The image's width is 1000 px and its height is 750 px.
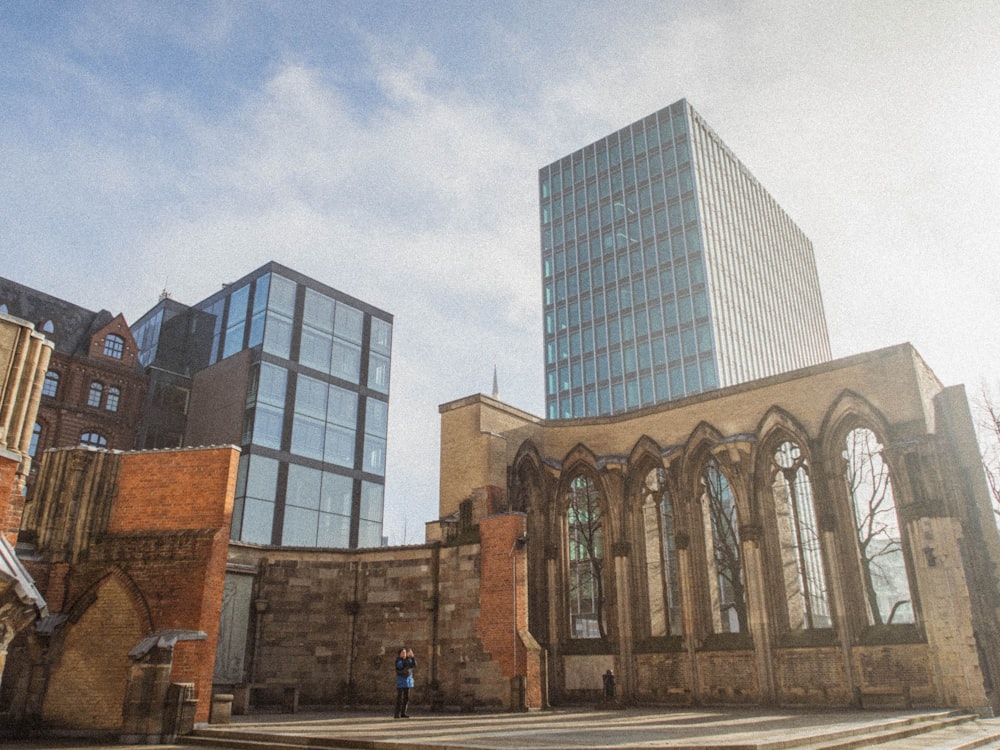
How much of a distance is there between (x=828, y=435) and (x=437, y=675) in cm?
1226

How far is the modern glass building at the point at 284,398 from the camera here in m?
37.0

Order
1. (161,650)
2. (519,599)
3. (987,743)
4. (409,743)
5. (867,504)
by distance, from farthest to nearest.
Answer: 1. (867,504)
2. (519,599)
3. (161,650)
4. (987,743)
5. (409,743)

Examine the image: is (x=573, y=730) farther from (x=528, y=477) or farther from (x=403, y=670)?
(x=528, y=477)

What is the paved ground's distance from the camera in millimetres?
9930

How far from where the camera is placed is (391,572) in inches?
826

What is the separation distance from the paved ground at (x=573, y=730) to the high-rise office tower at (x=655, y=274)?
146 ft

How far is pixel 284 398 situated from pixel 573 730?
2896 centimetres

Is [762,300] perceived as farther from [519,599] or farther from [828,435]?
[519,599]

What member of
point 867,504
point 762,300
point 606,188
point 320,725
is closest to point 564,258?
point 606,188

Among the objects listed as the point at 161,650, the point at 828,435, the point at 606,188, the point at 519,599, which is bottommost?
the point at 161,650

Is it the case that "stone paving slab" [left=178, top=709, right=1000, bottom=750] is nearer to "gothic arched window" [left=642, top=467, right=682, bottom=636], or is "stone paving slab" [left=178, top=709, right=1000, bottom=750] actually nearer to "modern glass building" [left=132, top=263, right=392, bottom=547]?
"gothic arched window" [left=642, top=467, right=682, bottom=636]

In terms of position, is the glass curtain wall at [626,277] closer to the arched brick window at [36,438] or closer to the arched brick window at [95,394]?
the arched brick window at [95,394]

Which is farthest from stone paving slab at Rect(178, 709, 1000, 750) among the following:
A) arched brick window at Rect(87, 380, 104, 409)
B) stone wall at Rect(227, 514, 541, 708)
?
arched brick window at Rect(87, 380, 104, 409)

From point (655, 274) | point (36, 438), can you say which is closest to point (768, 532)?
point (36, 438)
